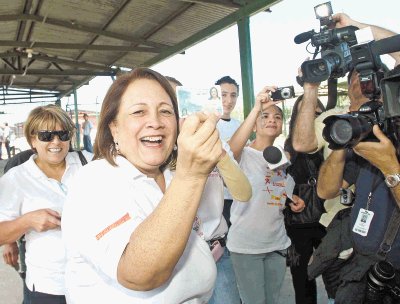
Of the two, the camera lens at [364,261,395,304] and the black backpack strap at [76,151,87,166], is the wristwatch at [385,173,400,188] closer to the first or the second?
the camera lens at [364,261,395,304]

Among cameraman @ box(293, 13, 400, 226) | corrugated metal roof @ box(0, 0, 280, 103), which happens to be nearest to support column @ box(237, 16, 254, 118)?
corrugated metal roof @ box(0, 0, 280, 103)

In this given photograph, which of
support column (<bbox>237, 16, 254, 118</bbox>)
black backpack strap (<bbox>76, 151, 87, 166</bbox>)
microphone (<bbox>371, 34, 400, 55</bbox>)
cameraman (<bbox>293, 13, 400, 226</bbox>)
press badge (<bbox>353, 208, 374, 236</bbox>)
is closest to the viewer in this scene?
microphone (<bbox>371, 34, 400, 55</bbox>)

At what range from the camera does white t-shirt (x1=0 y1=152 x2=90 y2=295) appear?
192cm

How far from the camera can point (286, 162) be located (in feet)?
8.16

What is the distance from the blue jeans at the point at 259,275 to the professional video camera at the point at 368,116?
124 centimetres

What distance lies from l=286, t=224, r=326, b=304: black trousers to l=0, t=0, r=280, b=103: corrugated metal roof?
2.28 m

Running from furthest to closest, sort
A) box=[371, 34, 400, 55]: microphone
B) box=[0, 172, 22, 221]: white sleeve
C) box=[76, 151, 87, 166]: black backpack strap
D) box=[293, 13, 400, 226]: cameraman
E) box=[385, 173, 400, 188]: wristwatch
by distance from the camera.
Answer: box=[76, 151, 87, 166]: black backpack strap → box=[293, 13, 400, 226]: cameraman → box=[0, 172, 22, 221]: white sleeve → box=[385, 173, 400, 188]: wristwatch → box=[371, 34, 400, 55]: microphone

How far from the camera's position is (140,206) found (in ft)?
3.43

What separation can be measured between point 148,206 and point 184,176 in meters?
0.28

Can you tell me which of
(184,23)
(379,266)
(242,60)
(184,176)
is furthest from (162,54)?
(184,176)

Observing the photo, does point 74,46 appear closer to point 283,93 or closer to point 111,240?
point 283,93

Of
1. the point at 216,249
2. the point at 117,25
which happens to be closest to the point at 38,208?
the point at 216,249

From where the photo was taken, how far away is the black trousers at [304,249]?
8.88 ft

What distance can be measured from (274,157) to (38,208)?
4.52 feet
